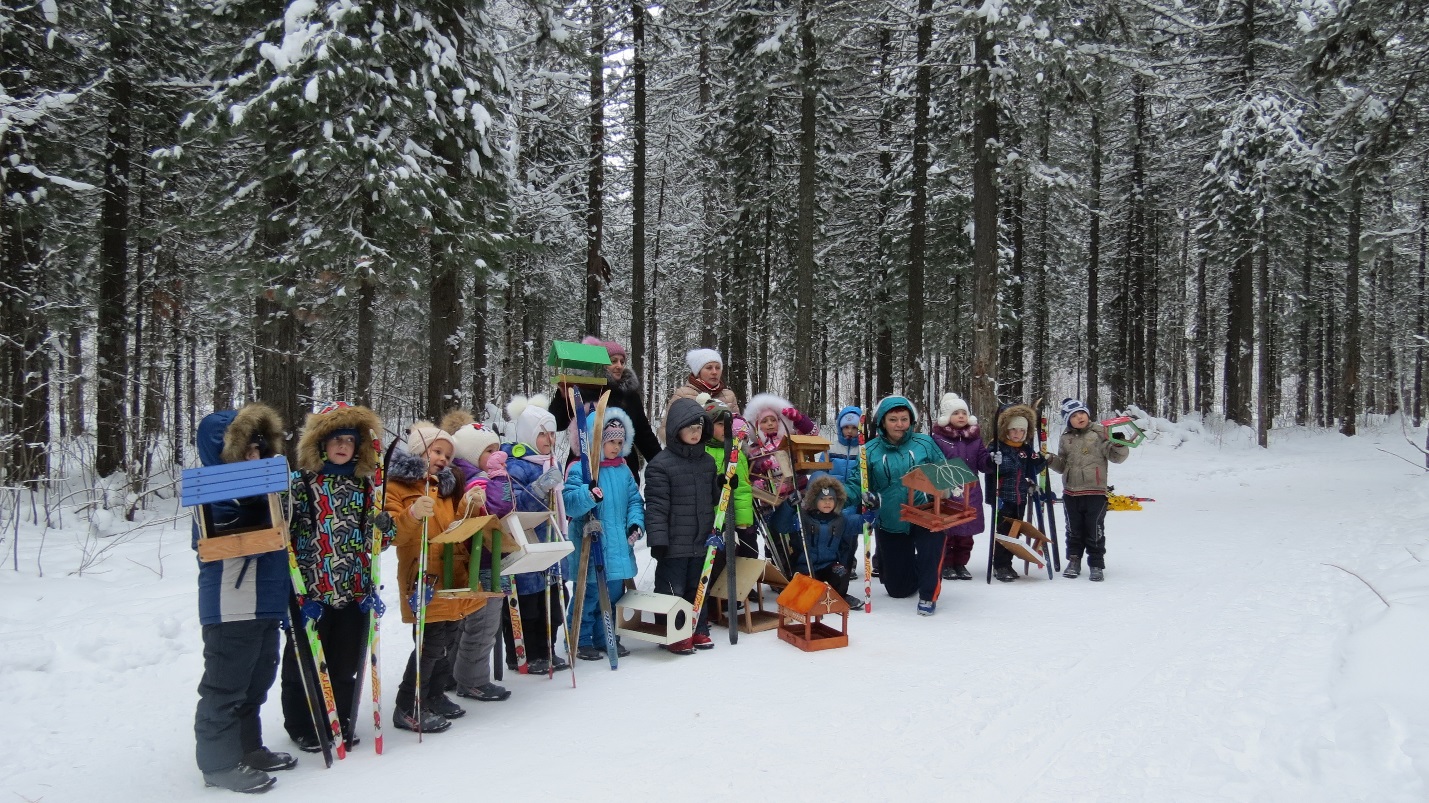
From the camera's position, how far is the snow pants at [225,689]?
3900 millimetres

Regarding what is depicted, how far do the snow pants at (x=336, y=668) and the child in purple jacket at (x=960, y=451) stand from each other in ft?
20.0

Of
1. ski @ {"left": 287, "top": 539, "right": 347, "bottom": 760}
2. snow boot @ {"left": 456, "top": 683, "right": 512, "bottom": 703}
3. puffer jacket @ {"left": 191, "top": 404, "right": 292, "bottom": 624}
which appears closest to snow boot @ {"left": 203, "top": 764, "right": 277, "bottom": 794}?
ski @ {"left": 287, "top": 539, "right": 347, "bottom": 760}

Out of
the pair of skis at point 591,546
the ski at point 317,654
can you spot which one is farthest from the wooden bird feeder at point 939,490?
the ski at point 317,654

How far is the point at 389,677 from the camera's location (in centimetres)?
562

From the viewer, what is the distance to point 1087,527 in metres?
8.55

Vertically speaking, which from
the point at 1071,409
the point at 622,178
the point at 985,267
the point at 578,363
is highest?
the point at 622,178

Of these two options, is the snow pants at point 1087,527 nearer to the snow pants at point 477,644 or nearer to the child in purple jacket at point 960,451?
the child in purple jacket at point 960,451

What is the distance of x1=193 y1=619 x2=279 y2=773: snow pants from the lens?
3.90 m

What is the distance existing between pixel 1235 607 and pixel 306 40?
446 inches

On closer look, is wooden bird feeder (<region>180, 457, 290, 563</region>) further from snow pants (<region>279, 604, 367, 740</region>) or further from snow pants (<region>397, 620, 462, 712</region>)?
snow pants (<region>397, 620, 462, 712</region>)

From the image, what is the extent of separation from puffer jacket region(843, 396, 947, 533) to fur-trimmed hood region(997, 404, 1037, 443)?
148cm

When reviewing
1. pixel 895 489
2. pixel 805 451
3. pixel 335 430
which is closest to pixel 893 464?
pixel 895 489

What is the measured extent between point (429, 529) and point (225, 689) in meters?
1.25

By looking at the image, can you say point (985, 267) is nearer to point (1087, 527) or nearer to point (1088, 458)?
point (1088, 458)
